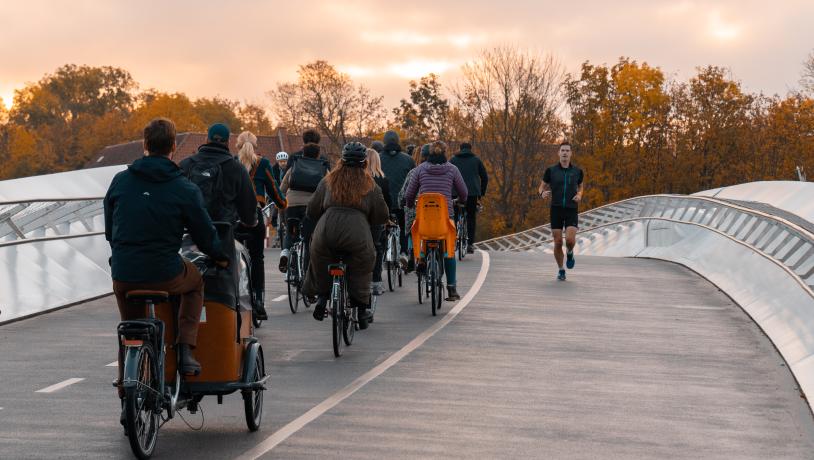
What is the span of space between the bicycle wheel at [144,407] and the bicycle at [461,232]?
16.8m

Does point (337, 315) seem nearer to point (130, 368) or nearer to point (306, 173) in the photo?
point (306, 173)

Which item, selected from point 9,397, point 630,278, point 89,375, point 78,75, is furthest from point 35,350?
point 78,75

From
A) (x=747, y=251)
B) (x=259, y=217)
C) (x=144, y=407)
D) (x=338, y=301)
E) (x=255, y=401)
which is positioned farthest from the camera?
(x=747, y=251)

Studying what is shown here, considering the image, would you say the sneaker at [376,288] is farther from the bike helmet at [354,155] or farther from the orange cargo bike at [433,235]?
the bike helmet at [354,155]

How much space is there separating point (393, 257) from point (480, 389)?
28.4 ft

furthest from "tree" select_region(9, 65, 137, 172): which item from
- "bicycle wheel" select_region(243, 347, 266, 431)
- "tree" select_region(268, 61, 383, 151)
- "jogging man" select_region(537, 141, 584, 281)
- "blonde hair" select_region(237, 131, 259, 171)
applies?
"bicycle wheel" select_region(243, 347, 266, 431)

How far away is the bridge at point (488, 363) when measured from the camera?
876 cm

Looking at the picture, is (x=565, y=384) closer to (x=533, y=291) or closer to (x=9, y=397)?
(x=9, y=397)

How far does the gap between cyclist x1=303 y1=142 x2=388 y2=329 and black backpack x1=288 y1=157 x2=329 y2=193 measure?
11.9ft

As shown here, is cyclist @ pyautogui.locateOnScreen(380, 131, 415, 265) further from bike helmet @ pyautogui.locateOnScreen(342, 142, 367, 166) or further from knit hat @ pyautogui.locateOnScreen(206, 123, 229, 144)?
knit hat @ pyautogui.locateOnScreen(206, 123, 229, 144)

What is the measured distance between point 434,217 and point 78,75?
14044 centimetres

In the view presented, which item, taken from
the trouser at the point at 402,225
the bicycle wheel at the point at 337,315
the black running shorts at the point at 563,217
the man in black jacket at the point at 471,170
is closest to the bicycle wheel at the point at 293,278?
the bicycle wheel at the point at 337,315

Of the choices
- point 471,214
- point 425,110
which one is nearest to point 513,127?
point 425,110

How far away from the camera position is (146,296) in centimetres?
788
